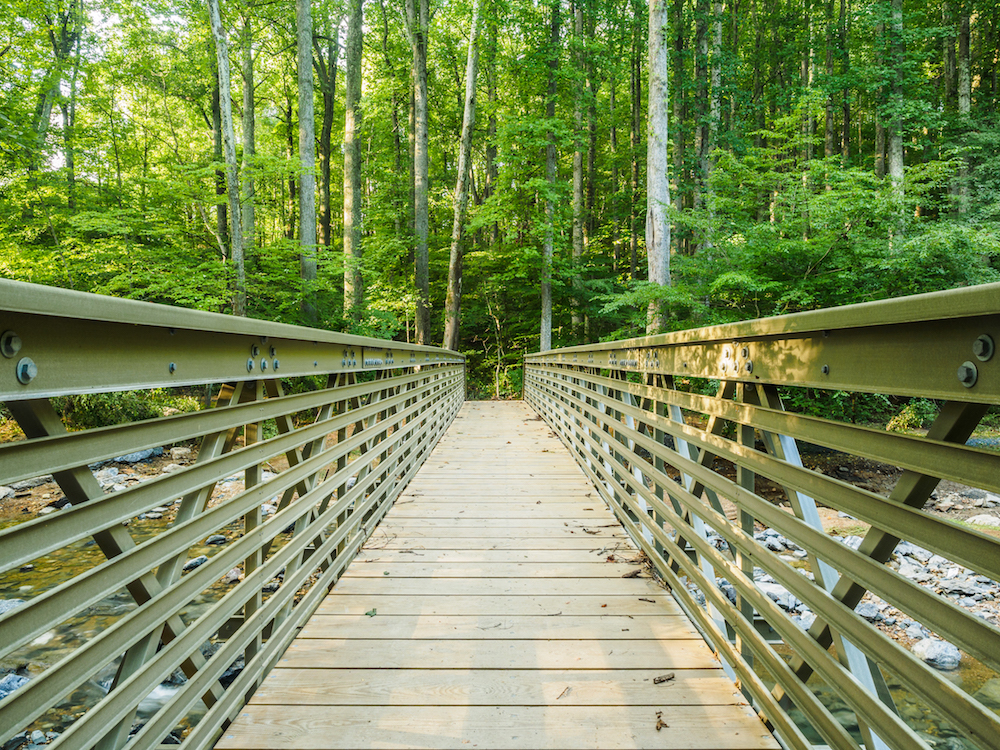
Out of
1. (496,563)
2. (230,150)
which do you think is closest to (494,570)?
(496,563)

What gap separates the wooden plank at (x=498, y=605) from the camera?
2475 mm

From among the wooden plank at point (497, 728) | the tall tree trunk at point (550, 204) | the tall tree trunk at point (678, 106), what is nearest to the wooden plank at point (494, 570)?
the wooden plank at point (497, 728)

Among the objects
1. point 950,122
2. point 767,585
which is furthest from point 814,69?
point 767,585

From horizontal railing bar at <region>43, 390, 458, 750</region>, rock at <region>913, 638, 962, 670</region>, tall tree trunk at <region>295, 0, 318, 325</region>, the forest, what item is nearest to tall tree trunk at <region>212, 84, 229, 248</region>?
the forest

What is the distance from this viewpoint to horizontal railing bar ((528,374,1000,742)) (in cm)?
86

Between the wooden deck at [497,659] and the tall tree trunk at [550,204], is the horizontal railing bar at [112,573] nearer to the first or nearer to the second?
the wooden deck at [497,659]

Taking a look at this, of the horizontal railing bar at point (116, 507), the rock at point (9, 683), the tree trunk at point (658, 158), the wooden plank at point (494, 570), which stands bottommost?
the rock at point (9, 683)

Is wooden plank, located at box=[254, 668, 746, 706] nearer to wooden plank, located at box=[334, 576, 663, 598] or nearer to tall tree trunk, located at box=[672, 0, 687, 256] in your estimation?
wooden plank, located at box=[334, 576, 663, 598]

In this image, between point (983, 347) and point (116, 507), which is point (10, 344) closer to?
point (116, 507)

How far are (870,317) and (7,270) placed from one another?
40.9 ft

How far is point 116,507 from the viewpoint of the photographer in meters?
1.16

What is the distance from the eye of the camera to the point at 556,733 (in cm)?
170

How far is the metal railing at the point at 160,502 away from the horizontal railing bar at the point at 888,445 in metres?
1.47

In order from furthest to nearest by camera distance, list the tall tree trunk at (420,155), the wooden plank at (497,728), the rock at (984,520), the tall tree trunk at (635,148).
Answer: the tall tree trunk at (635,148) < the tall tree trunk at (420,155) < the rock at (984,520) < the wooden plank at (497,728)
